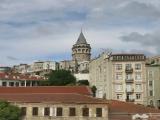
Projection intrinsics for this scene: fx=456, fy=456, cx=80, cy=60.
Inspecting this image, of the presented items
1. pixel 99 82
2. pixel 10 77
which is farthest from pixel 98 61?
pixel 10 77

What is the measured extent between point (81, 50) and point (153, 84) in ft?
267

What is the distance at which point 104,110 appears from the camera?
204ft

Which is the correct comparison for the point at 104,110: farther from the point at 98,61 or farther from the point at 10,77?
the point at 10,77

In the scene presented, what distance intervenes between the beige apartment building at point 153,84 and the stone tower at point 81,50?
78669mm

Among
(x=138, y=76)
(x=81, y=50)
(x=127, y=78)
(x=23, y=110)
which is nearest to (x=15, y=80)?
(x=127, y=78)

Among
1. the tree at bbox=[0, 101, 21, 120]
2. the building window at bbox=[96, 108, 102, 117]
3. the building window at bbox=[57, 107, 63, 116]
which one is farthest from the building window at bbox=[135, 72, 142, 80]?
the tree at bbox=[0, 101, 21, 120]

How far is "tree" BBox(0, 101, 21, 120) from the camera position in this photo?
56.6 meters

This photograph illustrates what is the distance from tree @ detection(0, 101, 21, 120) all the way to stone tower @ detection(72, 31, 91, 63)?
12029 centimetres

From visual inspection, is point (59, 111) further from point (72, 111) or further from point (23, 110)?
point (23, 110)

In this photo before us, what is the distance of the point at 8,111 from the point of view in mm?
56812

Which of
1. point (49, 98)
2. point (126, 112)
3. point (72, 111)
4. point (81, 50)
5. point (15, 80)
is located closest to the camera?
point (72, 111)

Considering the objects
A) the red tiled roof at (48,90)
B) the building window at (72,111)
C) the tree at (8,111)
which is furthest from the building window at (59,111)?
the red tiled roof at (48,90)

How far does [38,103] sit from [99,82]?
143 feet

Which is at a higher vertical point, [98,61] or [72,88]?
[98,61]
